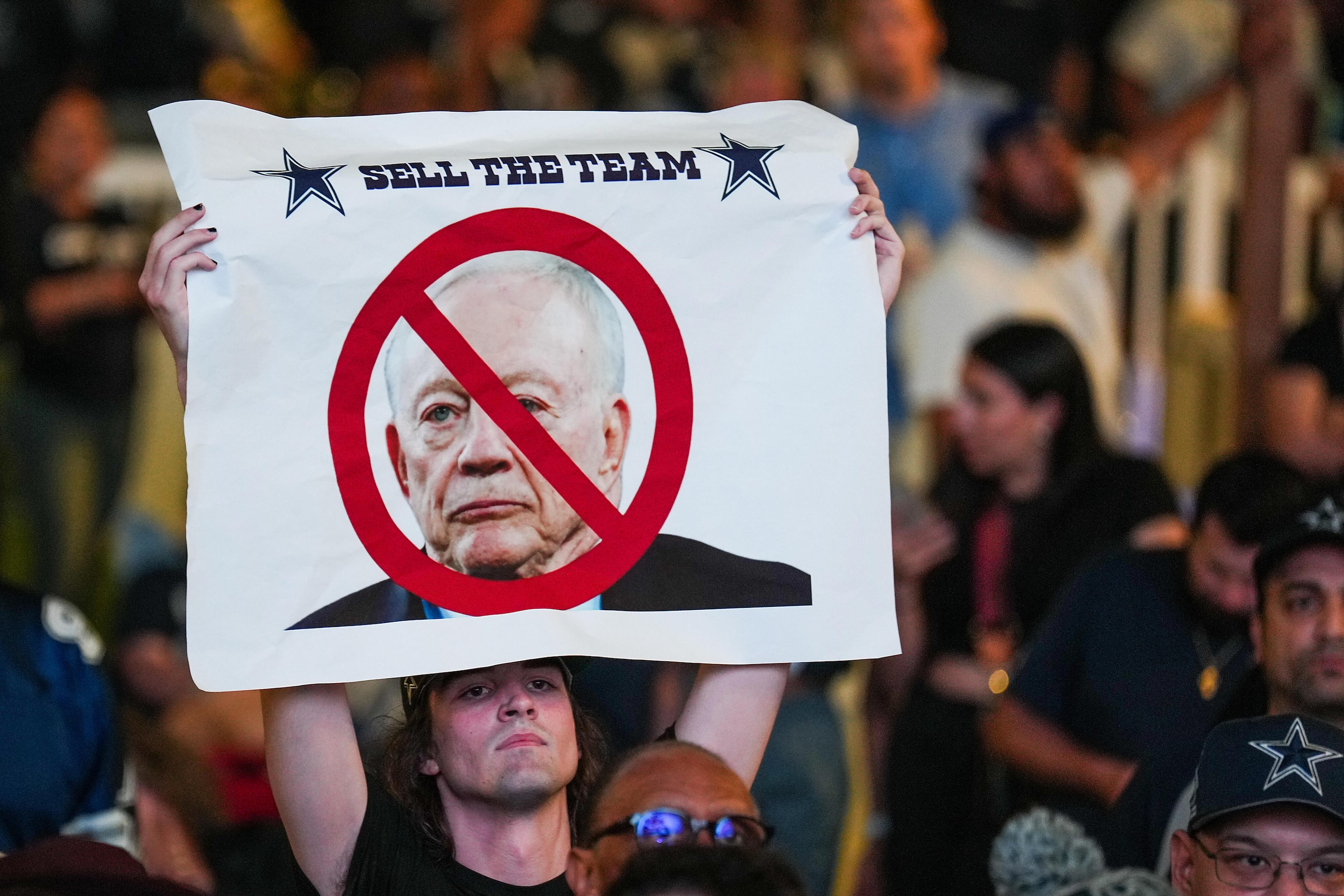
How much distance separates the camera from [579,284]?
10.1 feet

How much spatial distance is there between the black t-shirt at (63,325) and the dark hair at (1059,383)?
3.47 metres

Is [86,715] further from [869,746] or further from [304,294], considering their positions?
[869,746]

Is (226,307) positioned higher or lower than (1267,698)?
higher

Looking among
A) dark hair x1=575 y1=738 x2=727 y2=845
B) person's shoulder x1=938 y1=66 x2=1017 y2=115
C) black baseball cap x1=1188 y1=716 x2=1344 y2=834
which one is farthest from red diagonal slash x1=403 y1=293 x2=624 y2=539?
person's shoulder x1=938 y1=66 x2=1017 y2=115

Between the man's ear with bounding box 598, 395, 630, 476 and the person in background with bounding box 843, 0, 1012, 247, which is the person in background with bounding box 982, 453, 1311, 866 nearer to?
the man's ear with bounding box 598, 395, 630, 476

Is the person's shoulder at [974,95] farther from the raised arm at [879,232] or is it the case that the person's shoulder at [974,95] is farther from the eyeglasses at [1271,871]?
the eyeglasses at [1271,871]

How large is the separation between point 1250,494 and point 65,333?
182 inches

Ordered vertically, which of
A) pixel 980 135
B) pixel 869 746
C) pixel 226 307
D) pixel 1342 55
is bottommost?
pixel 869 746

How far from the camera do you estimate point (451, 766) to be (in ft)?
9.95

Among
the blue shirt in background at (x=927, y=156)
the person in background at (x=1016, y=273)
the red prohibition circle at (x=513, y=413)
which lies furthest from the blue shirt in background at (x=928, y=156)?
the red prohibition circle at (x=513, y=413)

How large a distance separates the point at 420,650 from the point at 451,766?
0.22 meters

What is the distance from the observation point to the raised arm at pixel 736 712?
3.17 meters

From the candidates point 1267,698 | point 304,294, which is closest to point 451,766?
point 304,294

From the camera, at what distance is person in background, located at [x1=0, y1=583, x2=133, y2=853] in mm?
3729
